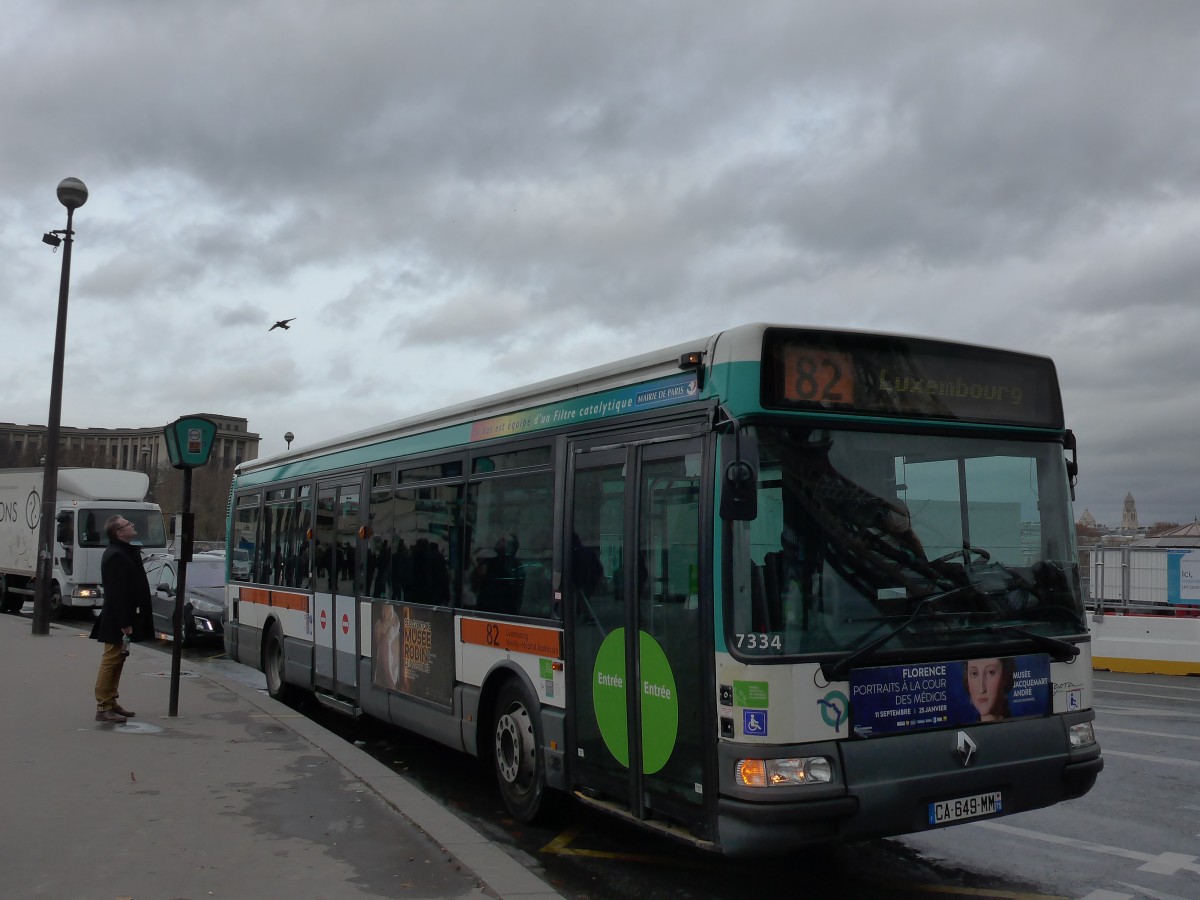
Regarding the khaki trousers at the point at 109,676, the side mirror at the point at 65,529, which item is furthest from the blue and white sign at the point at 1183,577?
the side mirror at the point at 65,529

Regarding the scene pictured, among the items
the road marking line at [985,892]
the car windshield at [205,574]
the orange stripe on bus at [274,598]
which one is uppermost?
the car windshield at [205,574]

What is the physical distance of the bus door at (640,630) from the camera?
5.72 m

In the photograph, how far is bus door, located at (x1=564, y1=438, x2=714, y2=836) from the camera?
5719 mm

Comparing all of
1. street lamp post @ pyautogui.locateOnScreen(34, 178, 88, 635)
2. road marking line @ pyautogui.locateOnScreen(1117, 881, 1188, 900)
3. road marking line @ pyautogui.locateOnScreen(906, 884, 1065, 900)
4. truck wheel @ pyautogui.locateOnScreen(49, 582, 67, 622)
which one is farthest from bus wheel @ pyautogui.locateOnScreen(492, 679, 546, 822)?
truck wheel @ pyautogui.locateOnScreen(49, 582, 67, 622)

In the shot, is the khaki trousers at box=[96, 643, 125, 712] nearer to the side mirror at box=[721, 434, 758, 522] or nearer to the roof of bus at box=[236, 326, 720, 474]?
the roof of bus at box=[236, 326, 720, 474]

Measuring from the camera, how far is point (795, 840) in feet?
17.0

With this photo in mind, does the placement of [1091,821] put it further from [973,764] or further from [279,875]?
[279,875]

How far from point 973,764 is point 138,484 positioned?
82.0 ft

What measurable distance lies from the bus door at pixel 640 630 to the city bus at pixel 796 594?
16 mm

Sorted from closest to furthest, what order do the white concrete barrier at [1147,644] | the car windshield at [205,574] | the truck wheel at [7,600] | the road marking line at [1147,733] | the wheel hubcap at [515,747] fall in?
the wheel hubcap at [515,747]
the road marking line at [1147,733]
the white concrete barrier at [1147,644]
the car windshield at [205,574]
the truck wheel at [7,600]

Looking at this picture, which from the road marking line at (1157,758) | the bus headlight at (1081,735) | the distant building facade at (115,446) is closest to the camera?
the bus headlight at (1081,735)

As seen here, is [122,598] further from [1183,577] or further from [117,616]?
[1183,577]

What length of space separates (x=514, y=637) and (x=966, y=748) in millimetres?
3087

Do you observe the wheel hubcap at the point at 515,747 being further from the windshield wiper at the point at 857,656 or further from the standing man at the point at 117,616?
the standing man at the point at 117,616
